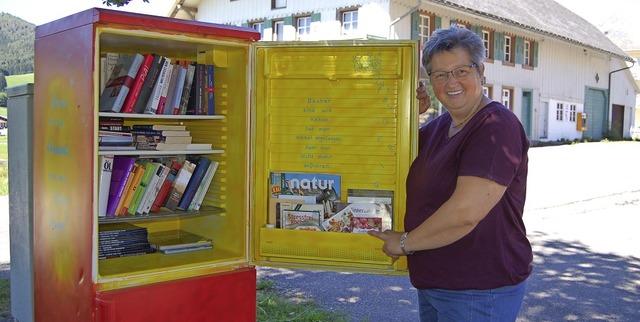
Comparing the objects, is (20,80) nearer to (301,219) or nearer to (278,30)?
(301,219)

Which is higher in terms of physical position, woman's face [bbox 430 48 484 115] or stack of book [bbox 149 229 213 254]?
woman's face [bbox 430 48 484 115]

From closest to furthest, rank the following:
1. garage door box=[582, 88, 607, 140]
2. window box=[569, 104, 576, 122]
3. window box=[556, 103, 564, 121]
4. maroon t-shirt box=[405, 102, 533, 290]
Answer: maroon t-shirt box=[405, 102, 533, 290]
window box=[556, 103, 564, 121]
window box=[569, 104, 576, 122]
garage door box=[582, 88, 607, 140]

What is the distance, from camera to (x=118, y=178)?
3420 millimetres

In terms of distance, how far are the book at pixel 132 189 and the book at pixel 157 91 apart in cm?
33

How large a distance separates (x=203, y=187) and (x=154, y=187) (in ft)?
0.95

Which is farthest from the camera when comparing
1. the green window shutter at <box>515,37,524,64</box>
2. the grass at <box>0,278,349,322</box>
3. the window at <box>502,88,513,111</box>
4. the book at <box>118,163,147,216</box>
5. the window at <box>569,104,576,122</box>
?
the window at <box>569,104,576,122</box>

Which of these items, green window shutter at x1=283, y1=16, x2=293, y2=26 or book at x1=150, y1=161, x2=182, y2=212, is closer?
book at x1=150, y1=161, x2=182, y2=212

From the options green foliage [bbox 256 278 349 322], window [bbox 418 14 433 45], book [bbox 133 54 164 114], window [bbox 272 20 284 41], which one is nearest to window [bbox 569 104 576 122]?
window [bbox 418 14 433 45]

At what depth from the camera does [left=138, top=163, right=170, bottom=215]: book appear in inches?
139

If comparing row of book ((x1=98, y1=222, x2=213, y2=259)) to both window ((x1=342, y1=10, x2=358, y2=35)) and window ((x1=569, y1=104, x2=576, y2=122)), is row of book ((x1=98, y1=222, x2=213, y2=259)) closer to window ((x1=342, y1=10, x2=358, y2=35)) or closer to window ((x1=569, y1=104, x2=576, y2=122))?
window ((x1=342, y1=10, x2=358, y2=35))

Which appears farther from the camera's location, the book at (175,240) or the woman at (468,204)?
the book at (175,240)

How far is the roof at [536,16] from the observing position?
785 inches

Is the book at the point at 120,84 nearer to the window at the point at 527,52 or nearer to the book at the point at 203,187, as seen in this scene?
the book at the point at 203,187

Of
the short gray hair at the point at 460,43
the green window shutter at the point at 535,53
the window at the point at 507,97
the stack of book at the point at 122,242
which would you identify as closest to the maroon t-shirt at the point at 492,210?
the short gray hair at the point at 460,43
